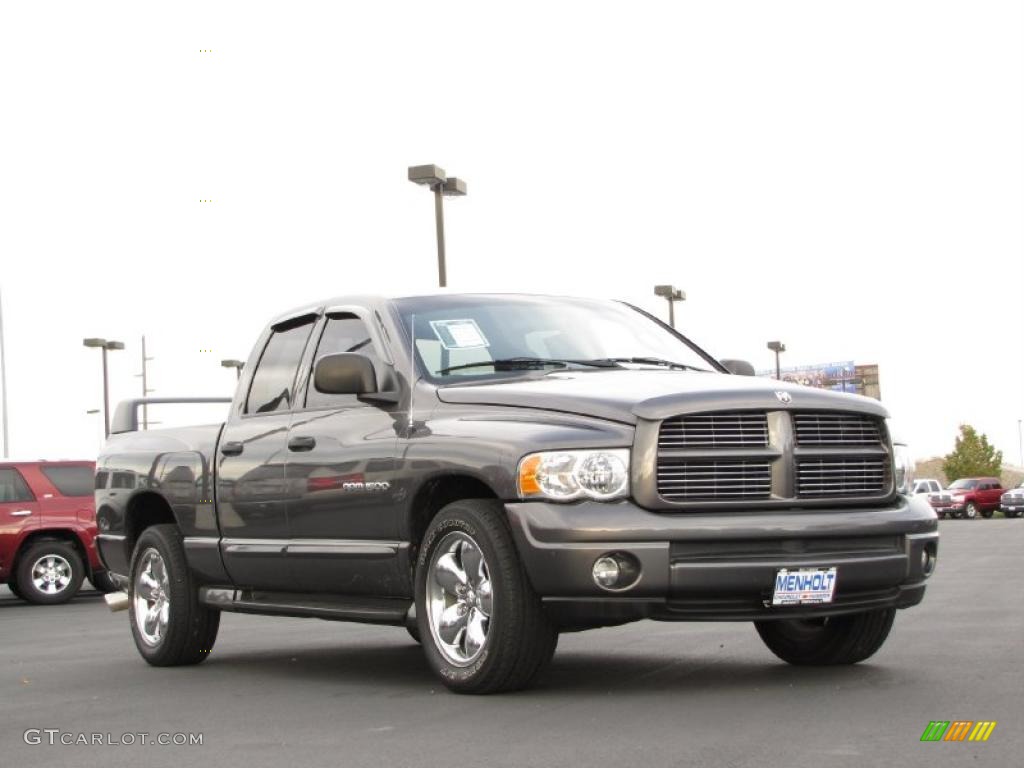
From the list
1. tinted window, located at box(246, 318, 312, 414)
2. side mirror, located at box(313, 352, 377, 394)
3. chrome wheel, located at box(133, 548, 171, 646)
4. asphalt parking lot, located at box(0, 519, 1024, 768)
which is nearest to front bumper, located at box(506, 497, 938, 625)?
asphalt parking lot, located at box(0, 519, 1024, 768)

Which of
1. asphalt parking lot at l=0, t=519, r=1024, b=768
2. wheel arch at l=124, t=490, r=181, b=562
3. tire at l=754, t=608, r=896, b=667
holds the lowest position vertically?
asphalt parking lot at l=0, t=519, r=1024, b=768

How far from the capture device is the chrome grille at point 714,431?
749cm

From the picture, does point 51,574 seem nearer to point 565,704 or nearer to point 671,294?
point 565,704

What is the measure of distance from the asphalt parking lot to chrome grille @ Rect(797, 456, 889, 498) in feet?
3.00

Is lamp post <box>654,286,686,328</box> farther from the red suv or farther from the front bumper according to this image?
the front bumper

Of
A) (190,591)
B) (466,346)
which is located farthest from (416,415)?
(190,591)

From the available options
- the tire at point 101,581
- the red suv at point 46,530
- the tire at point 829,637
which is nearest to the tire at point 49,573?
the red suv at point 46,530

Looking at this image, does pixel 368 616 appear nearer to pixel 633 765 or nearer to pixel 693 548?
pixel 693 548

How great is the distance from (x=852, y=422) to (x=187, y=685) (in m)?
3.84

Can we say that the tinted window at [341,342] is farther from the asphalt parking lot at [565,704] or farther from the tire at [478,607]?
the asphalt parking lot at [565,704]

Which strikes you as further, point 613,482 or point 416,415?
point 416,415

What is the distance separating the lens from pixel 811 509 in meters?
7.71

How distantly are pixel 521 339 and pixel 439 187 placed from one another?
18.4 metres

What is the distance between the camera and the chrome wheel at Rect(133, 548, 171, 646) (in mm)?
10430
